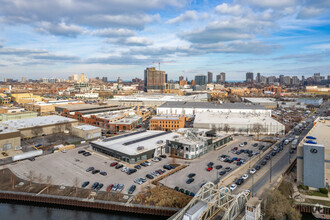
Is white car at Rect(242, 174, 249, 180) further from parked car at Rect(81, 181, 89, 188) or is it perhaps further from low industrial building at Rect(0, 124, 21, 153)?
low industrial building at Rect(0, 124, 21, 153)

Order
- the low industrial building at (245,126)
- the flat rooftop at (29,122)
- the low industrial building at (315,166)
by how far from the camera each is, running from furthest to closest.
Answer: the low industrial building at (245,126) → the flat rooftop at (29,122) → the low industrial building at (315,166)

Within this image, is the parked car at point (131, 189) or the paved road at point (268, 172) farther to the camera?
the paved road at point (268, 172)

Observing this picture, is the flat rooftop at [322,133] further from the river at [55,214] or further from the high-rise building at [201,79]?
the high-rise building at [201,79]

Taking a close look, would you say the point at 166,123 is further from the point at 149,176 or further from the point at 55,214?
the point at 55,214

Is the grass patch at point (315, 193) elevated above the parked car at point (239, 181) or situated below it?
below

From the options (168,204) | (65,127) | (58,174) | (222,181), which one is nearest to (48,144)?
(65,127)

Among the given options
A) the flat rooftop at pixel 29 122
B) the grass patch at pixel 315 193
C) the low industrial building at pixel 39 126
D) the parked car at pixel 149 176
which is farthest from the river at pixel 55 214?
the flat rooftop at pixel 29 122

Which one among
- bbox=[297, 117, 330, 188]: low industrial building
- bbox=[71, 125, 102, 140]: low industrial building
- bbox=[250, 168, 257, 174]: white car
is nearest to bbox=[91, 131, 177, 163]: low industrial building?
bbox=[71, 125, 102, 140]: low industrial building
